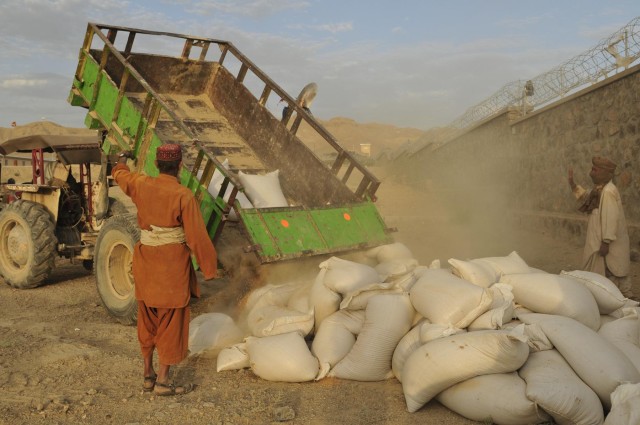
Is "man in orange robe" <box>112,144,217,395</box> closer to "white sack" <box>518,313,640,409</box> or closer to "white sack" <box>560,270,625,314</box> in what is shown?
"white sack" <box>518,313,640,409</box>

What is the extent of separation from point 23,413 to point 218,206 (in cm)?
200

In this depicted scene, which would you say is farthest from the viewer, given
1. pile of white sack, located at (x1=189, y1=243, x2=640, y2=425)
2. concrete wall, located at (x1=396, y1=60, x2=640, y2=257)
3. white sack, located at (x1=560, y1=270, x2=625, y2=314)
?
concrete wall, located at (x1=396, y1=60, x2=640, y2=257)

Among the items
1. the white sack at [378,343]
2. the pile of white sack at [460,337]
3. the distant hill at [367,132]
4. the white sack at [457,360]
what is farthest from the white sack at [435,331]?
the distant hill at [367,132]

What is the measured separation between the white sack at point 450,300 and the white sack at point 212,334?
4.66ft

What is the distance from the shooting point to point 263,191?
19.6 feet

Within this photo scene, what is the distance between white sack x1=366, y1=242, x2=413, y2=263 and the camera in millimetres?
5291

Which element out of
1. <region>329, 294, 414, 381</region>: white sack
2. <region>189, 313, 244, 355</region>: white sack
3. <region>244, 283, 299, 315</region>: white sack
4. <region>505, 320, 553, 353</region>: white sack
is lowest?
<region>189, 313, 244, 355</region>: white sack

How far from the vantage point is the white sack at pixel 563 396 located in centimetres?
289

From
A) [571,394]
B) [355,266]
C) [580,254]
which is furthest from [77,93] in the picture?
[580,254]

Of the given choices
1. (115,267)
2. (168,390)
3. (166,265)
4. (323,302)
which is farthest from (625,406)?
(115,267)

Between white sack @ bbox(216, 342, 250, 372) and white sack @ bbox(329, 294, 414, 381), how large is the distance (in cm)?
61

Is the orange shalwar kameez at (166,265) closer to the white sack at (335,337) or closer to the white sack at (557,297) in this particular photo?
the white sack at (335,337)

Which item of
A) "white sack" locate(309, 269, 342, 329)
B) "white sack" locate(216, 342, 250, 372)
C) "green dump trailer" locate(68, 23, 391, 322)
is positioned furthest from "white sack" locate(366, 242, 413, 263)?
"white sack" locate(216, 342, 250, 372)

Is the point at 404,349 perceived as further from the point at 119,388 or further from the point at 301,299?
the point at 119,388
